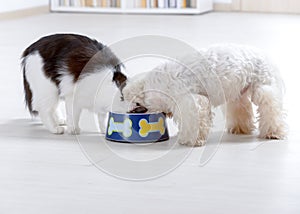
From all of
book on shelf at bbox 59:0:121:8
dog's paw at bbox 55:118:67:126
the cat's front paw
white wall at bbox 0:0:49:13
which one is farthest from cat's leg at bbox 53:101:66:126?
book on shelf at bbox 59:0:121:8

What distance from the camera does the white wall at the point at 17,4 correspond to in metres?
6.29

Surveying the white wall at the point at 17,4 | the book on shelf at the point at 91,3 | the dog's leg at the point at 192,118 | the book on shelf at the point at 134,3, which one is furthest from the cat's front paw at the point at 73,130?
the book on shelf at the point at 91,3

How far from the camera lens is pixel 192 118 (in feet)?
8.29

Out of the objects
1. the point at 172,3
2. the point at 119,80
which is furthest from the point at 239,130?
the point at 172,3

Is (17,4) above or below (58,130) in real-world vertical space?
above

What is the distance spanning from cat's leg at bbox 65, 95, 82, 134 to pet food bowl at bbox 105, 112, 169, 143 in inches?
6.0

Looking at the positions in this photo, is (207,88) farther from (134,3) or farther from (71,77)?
(134,3)

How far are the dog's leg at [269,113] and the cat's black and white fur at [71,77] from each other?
51 cm

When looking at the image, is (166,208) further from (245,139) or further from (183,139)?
(245,139)

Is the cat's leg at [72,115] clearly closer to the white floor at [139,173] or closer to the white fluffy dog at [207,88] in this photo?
the white floor at [139,173]

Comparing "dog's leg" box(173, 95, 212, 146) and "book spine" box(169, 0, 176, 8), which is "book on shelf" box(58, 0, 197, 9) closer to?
"book spine" box(169, 0, 176, 8)

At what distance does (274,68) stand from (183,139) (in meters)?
0.45

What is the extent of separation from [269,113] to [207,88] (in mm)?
264

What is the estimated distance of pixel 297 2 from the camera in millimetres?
6684
